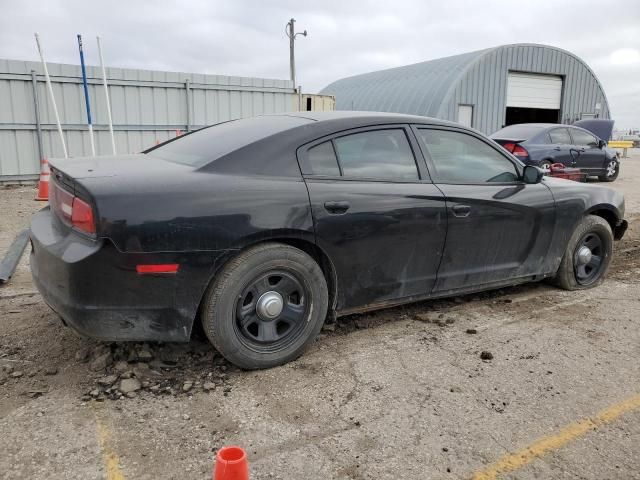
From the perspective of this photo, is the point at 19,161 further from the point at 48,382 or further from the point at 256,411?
the point at 256,411

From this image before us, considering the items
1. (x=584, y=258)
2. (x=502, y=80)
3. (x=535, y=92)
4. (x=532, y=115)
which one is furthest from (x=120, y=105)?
(x=532, y=115)

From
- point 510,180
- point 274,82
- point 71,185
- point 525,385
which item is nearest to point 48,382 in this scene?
point 71,185

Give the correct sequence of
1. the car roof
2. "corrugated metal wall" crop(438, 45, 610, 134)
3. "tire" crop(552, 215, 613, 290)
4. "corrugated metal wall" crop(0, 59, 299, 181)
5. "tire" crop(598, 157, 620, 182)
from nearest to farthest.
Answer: the car roof → "tire" crop(552, 215, 613, 290) → "corrugated metal wall" crop(0, 59, 299, 181) → "tire" crop(598, 157, 620, 182) → "corrugated metal wall" crop(438, 45, 610, 134)

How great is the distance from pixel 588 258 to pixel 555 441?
2.81 metres

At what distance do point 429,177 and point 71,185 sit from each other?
2273mm

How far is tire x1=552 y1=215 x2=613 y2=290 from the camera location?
4.75 m

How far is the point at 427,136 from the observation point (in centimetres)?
388

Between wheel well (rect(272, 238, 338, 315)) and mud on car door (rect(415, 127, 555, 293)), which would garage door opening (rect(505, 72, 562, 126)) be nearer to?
mud on car door (rect(415, 127, 555, 293))

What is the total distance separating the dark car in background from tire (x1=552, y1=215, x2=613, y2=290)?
7.14 metres

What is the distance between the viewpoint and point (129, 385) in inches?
114

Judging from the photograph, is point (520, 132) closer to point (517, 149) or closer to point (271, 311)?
point (517, 149)

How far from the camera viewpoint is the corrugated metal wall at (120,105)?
11.3 metres

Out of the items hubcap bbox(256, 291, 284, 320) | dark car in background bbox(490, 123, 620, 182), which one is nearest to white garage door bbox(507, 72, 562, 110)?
dark car in background bbox(490, 123, 620, 182)

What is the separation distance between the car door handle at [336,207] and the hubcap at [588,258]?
2606 mm
